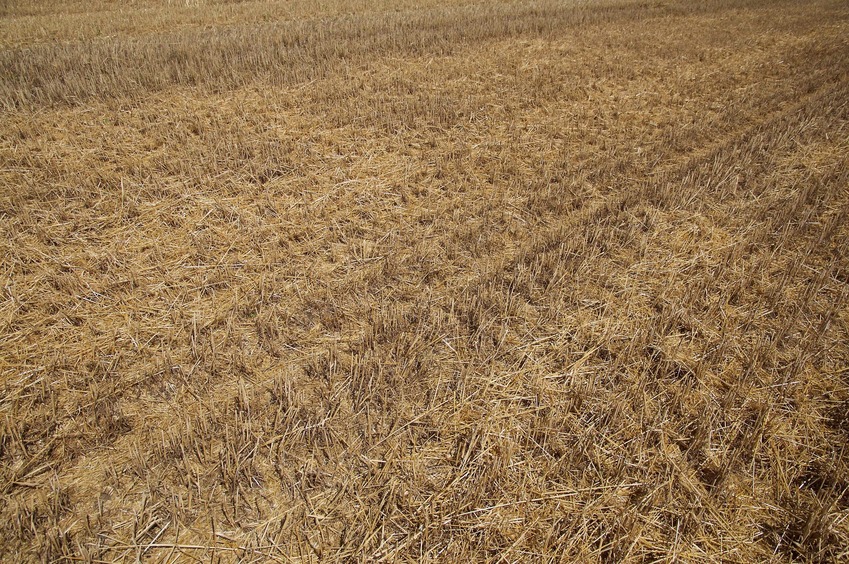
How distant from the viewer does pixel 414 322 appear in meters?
3.51

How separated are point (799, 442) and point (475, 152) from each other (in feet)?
14.2

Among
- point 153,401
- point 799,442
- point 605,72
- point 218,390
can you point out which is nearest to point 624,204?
point 799,442

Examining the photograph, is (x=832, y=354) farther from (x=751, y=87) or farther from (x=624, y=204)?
(x=751, y=87)

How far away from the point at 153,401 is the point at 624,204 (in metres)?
4.40

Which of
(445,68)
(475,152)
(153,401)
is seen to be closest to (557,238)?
(475,152)

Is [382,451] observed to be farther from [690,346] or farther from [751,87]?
[751,87]

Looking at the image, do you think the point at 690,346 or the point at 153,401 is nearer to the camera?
the point at 153,401

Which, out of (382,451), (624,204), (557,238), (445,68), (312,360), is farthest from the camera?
(445,68)

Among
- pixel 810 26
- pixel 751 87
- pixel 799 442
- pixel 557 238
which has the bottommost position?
pixel 799 442

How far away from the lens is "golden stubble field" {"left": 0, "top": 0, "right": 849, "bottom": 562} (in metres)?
2.34

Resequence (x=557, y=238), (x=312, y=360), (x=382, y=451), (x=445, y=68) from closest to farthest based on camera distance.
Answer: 1. (x=382, y=451)
2. (x=312, y=360)
3. (x=557, y=238)
4. (x=445, y=68)

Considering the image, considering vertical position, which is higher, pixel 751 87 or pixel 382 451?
pixel 751 87

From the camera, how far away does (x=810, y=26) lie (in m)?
13.1

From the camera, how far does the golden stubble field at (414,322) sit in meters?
2.34
